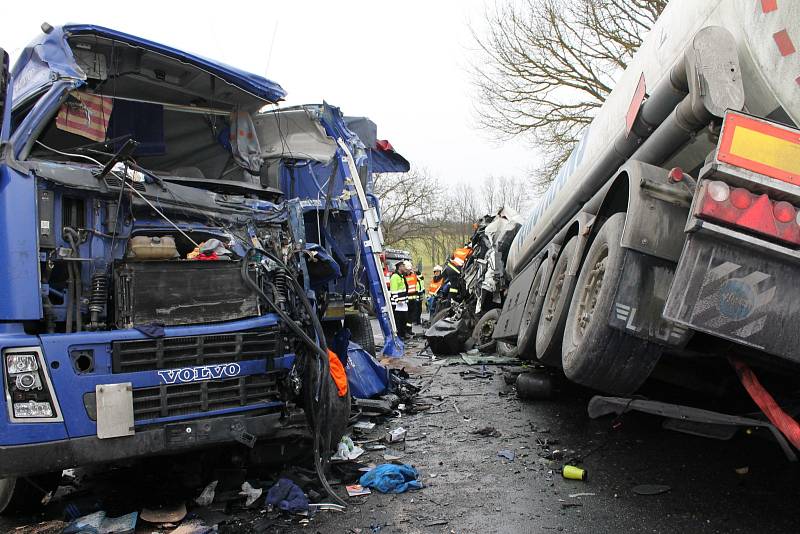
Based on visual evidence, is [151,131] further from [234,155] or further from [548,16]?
[548,16]

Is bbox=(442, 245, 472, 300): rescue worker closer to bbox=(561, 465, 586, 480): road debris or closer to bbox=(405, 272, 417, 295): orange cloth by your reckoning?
bbox=(405, 272, 417, 295): orange cloth

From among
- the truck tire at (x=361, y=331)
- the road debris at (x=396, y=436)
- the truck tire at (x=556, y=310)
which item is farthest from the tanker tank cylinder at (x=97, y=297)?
the truck tire at (x=361, y=331)

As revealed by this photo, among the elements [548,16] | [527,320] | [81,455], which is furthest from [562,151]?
[81,455]

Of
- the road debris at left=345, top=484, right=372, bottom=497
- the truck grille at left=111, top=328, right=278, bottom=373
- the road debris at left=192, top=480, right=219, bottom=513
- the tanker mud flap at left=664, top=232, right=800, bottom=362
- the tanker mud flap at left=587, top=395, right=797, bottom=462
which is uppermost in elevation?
the tanker mud flap at left=664, top=232, right=800, bottom=362

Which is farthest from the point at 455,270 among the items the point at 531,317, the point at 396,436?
the point at 396,436

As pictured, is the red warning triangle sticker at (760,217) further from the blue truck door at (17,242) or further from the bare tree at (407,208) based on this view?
the bare tree at (407,208)

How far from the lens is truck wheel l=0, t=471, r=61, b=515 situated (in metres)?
3.46

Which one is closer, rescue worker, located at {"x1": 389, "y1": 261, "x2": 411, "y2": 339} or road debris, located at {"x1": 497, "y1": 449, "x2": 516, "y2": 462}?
road debris, located at {"x1": 497, "y1": 449, "x2": 516, "y2": 462}

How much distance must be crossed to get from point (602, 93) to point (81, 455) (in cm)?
1795

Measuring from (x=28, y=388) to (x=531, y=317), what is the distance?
352 cm

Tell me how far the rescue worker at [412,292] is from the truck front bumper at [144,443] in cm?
1073

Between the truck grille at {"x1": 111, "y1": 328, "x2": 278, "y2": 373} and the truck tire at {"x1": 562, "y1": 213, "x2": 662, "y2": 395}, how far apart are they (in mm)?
1716

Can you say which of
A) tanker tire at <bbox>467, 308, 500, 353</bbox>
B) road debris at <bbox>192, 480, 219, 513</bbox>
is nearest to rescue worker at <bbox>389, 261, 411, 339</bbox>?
tanker tire at <bbox>467, 308, 500, 353</bbox>

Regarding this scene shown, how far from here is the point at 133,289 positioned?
335 centimetres
